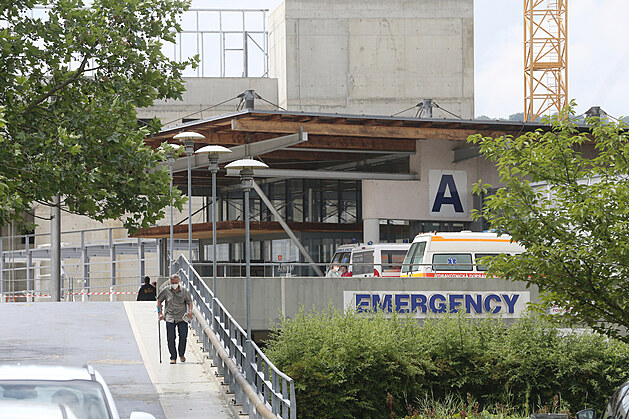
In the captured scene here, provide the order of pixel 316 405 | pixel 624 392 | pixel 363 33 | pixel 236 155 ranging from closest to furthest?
pixel 624 392, pixel 316 405, pixel 236 155, pixel 363 33

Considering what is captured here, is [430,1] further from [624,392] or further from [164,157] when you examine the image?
[624,392]

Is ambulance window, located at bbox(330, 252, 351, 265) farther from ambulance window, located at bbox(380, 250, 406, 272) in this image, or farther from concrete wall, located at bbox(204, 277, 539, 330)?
concrete wall, located at bbox(204, 277, 539, 330)

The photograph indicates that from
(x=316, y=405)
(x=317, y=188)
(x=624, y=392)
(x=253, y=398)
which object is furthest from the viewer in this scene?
(x=317, y=188)

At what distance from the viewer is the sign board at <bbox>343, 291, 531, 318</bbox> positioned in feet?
90.8

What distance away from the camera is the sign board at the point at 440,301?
2767cm

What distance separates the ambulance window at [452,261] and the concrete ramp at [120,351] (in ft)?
28.5

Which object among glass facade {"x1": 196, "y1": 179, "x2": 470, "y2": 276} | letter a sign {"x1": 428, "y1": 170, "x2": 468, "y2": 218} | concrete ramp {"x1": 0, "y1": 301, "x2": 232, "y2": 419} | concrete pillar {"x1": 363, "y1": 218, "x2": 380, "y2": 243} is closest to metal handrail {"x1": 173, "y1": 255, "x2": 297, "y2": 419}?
concrete ramp {"x1": 0, "y1": 301, "x2": 232, "y2": 419}

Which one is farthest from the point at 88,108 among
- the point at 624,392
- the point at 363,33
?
the point at 363,33

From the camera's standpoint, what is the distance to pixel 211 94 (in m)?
65.3

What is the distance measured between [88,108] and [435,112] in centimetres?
4736

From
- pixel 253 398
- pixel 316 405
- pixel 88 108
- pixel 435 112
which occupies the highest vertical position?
pixel 435 112

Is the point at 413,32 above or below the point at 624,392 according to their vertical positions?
above

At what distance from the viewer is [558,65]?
287ft

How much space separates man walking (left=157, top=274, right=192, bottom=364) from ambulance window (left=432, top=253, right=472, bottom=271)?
11.6 m
